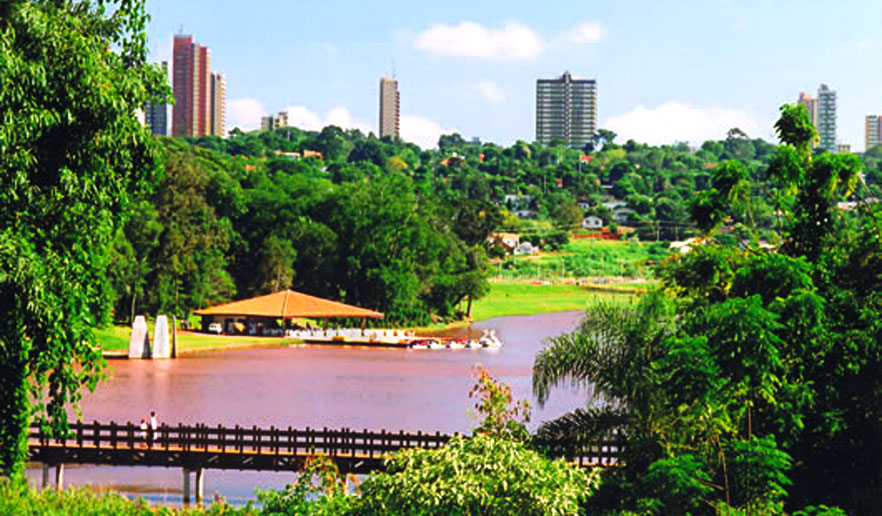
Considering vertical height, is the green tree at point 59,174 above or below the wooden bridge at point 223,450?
above

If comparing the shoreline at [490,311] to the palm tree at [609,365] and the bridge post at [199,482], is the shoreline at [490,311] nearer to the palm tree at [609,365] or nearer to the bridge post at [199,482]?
the bridge post at [199,482]

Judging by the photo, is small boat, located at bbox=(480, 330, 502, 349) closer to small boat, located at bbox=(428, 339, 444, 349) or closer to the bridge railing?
small boat, located at bbox=(428, 339, 444, 349)

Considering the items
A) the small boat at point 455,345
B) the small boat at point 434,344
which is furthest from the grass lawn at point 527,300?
the small boat at point 434,344

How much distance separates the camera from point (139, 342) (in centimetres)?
6194

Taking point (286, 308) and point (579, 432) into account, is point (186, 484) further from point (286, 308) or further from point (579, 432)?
point (286, 308)

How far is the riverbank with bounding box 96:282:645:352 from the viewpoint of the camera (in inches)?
2589

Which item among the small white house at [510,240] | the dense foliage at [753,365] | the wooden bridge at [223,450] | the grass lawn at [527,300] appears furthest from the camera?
the small white house at [510,240]

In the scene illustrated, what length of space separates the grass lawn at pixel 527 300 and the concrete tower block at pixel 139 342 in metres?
34.9

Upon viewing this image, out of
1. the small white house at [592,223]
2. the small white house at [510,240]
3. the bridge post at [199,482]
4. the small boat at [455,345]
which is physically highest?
the small white house at [592,223]

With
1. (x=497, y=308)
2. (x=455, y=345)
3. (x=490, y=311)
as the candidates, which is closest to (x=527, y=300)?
(x=497, y=308)

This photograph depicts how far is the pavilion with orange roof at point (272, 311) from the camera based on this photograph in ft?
237

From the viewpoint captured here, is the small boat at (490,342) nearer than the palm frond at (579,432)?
No

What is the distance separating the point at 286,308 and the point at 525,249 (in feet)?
252

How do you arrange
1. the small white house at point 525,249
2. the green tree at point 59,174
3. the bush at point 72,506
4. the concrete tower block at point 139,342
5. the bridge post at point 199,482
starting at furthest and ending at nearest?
the small white house at point 525,249, the concrete tower block at point 139,342, the bridge post at point 199,482, the bush at point 72,506, the green tree at point 59,174
